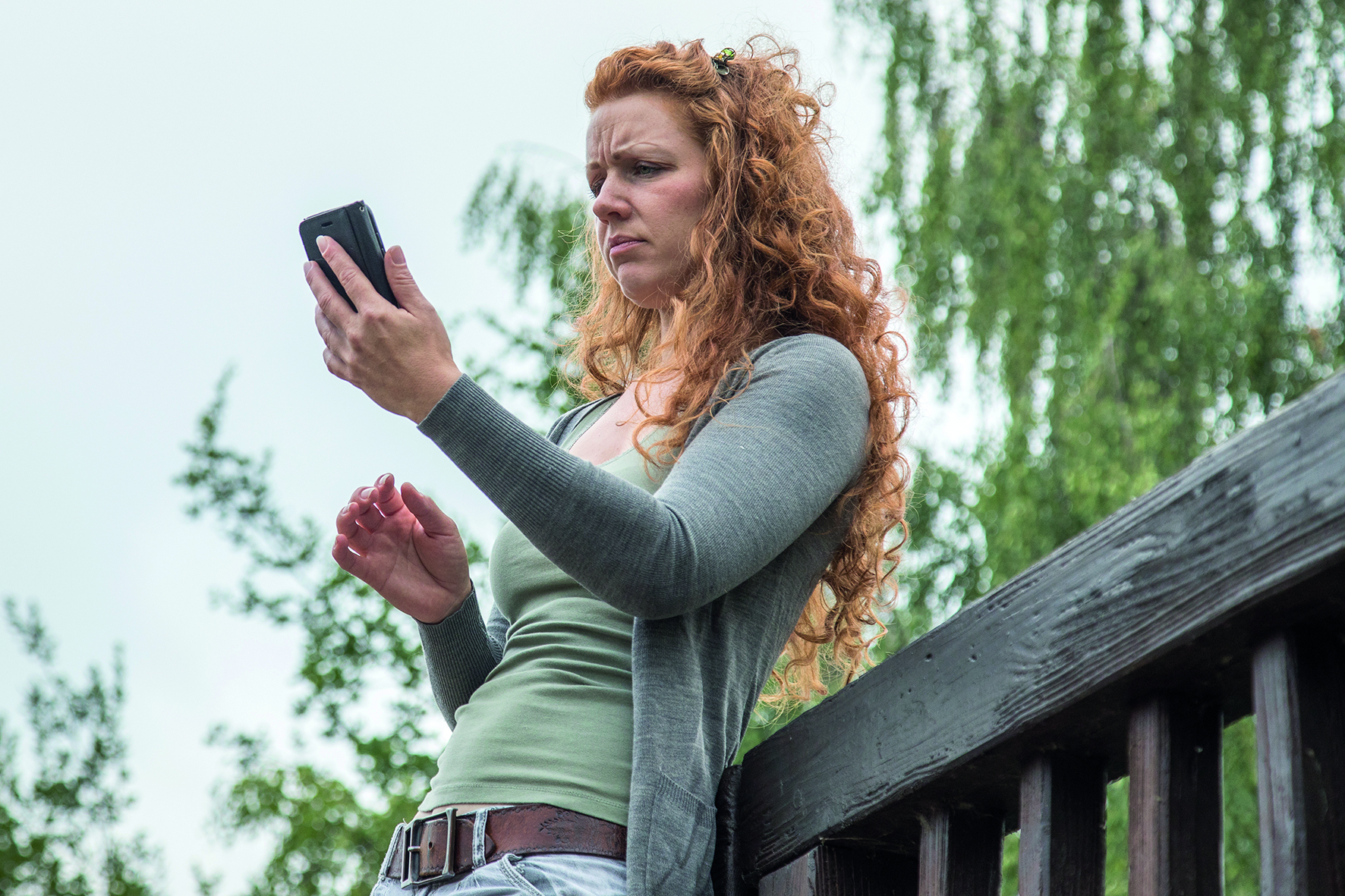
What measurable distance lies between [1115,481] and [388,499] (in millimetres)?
3813

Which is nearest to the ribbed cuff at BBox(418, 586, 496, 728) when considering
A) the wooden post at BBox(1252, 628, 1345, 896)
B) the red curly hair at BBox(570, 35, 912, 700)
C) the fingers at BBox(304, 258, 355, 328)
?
the red curly hair at BBox(570, 35, 912, 700)

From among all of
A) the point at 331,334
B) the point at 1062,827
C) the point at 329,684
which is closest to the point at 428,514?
the point at 331,334

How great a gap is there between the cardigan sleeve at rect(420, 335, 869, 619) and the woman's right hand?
0.37 meters

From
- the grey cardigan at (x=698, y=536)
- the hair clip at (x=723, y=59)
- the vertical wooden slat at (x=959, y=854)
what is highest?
the hair clip at (x=723, y=59)

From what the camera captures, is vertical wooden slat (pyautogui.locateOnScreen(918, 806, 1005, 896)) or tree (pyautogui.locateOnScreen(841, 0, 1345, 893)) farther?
tree (pyautogui.locateOnScreen(841, 0, 1345, 893))

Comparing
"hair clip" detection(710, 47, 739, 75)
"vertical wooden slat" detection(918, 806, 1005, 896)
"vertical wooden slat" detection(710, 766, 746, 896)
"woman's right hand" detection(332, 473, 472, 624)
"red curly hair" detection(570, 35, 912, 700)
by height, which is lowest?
"vertical wooden slat" detection(918, 806, 1005, 896)

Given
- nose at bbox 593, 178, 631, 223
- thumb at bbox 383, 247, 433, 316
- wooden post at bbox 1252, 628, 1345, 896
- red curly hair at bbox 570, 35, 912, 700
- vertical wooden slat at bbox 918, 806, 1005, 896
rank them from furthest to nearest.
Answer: nose at bbox 593, 178, 631, 223 < red curly hair at bbox 570, 35, 912, 700 < thumb at bbox 383, 247, 433, 316 < vertical wooden slat at bbox 918, 806, 1005, 896 < wooden post at bbox 1252, 628, 1345, 896

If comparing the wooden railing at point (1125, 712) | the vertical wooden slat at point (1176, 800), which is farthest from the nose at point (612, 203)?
the vertical wooden slat at point (1176, 800)

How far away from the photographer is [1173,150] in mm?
5602

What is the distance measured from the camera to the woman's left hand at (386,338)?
1275mm

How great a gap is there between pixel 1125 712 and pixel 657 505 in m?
0.45

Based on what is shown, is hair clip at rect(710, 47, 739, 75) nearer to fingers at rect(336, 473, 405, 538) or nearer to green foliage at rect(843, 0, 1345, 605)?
fingers at rect(336, 473, 405, 538)

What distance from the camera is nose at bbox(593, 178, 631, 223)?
1650 millimetres

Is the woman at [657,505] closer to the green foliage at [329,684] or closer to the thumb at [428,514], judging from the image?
the thumb at [428,514]
